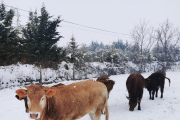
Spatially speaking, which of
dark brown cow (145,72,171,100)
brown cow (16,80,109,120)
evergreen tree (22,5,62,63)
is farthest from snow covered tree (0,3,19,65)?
dark brown cow (145,72,171,100)

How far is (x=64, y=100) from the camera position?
3498mm

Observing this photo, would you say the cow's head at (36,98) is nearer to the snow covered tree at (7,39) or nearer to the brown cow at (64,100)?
the brown cow at (64,100)

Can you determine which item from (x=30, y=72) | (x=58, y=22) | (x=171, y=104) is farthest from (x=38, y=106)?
(x=58, y=22)

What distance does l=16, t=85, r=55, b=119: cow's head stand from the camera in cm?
264

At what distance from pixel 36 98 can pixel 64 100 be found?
0.88m

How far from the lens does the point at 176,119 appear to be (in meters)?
5.40

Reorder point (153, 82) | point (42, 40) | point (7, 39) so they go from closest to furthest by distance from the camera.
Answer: point (153, 82)
point (7, 39)
point (42, 40)

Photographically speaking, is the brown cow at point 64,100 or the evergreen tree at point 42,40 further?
the evergreen tree at point 42,40

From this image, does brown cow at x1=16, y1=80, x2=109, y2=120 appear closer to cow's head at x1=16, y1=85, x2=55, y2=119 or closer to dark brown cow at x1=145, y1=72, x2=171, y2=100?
cow's head at x1=16, y1=85, x2=55, y2=119

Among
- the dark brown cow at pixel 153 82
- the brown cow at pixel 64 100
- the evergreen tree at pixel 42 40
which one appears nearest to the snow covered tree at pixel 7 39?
the evergreen tree at pixel 42 40

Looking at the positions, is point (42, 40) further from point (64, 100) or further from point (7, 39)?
point (64, 100)

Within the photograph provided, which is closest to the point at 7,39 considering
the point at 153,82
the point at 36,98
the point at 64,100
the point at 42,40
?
the point at 42,40

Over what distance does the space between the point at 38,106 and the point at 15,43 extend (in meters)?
16.6

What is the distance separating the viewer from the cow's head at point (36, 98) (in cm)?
264
